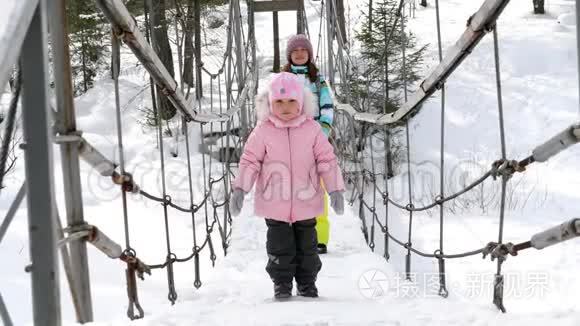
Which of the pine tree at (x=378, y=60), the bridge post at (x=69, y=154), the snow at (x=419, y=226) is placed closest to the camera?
the bridge post at (x=69, y=154)

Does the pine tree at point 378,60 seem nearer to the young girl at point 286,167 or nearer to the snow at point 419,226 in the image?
the snow at point 419,226

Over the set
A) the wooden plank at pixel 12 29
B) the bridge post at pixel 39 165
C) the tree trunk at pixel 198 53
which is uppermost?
the tree trunk at pixel 198 53

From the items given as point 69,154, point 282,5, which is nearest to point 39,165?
point 69,154

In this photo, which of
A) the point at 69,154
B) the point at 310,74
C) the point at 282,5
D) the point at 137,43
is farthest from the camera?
the point at 282,5

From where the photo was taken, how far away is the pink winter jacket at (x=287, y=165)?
230cm

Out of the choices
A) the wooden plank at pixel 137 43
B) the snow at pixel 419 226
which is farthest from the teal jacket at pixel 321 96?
the wooden plank at pixel 137 43

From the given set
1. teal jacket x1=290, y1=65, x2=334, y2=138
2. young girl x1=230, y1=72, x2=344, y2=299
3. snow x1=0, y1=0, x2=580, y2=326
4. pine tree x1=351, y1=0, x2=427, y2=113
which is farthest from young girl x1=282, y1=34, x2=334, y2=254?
pine tree x1=351, y1=0, x2=427, y2=113

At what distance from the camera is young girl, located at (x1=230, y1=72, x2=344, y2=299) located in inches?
90.0

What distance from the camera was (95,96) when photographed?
32.3 feet

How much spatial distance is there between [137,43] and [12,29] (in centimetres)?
84

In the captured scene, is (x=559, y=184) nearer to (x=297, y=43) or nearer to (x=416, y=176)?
(x=416, y=176)

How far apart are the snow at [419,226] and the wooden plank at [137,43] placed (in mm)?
683

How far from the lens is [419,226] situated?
564 centimetres

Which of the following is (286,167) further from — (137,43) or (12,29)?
(12,29)
